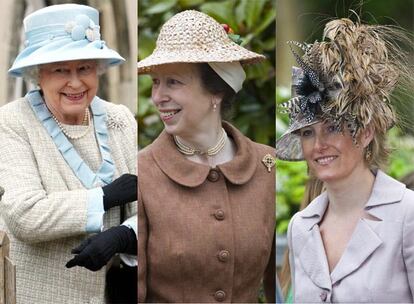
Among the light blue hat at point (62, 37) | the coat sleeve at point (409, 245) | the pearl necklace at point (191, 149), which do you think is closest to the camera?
the coat sleeve at point (409, 245)

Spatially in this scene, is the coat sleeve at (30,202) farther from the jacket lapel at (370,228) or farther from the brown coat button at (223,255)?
the jacket lapel at (370,228)

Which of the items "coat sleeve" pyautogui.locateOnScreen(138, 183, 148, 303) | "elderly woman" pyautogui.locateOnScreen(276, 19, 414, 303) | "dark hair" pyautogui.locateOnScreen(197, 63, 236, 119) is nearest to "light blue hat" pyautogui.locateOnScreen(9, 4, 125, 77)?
"dark hair" pyautogui.locateOnScreen(197, 63, 236, 119)

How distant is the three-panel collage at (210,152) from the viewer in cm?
511

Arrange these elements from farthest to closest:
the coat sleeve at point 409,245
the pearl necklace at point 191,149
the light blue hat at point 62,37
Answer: the pearl necklace at point 191,149
the light blue hat at point 62,37
the coat sleeve at point 409,245

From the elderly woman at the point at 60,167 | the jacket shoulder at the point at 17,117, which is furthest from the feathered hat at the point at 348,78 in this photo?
the jacket shoulder at the point at 17,117

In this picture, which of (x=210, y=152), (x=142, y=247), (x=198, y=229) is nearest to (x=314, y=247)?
(x=198, y=229)

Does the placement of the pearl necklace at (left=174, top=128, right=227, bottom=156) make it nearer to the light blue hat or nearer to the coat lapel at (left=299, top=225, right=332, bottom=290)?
the light blue hat

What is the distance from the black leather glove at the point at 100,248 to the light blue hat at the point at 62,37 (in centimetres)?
85

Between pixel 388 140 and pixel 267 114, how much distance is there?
24.1 inches

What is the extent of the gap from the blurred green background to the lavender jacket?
137 mm

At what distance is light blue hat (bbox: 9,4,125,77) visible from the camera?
16.8ft

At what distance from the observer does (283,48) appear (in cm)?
525

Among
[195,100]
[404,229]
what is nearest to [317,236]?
[404,229]

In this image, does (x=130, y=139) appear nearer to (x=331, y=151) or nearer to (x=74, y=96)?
(x=74, y=96)
